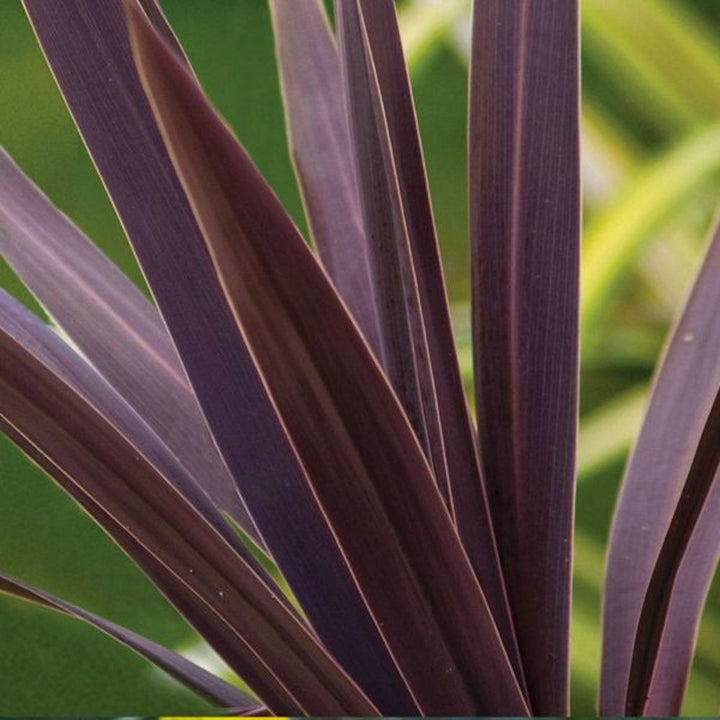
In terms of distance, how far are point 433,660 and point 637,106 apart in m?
0.74

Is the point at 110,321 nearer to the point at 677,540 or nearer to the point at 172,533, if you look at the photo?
the point at 172,533

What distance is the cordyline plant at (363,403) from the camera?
0.53 meters

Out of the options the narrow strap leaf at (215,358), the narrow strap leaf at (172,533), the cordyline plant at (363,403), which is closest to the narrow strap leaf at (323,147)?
the cordyline plant at (363,403)

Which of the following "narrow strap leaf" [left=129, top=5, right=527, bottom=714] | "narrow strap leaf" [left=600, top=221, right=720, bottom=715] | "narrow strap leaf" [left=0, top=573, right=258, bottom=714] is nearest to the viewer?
"narrow strap leaf" [left=129, top=5, right=527, bottom=714]

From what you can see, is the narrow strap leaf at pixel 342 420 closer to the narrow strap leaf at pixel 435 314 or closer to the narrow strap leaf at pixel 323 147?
the narrow strap leaf at pixel 435 314

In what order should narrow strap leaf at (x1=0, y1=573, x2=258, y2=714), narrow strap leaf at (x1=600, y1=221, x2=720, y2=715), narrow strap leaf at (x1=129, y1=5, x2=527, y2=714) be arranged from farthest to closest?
1. narrow strap leaf at (x1=600, y1=221, x2=720, y2=715)
2. narrow strap leaf at (x1=0, y1=573, x2=258, y2=714)
3. narrow strap leaf at (x1=129, y1=5, x2=527, y2=714)

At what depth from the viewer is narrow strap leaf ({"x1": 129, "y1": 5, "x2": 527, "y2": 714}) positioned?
1.53ft

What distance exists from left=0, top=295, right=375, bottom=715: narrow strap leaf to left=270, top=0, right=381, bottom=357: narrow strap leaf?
10.2 inches

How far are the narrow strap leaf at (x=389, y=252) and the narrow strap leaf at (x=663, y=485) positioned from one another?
19 centimetres

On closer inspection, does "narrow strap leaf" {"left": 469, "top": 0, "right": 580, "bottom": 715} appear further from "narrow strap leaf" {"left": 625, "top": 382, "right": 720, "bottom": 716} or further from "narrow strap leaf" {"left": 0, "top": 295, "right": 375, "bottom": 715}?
"narrow strap leaf" {"left": 0, "top": 295, "right": 375, "bottom": 715}

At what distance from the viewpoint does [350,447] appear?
533 mm

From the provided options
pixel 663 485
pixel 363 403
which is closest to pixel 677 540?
pixel 663 485

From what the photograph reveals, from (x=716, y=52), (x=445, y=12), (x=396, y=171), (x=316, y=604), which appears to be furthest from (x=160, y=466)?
(x=716, y=52)

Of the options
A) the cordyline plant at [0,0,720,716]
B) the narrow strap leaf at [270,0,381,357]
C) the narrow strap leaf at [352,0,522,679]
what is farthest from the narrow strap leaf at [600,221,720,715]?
the narrow strap leaf at [270,0,381,357]
